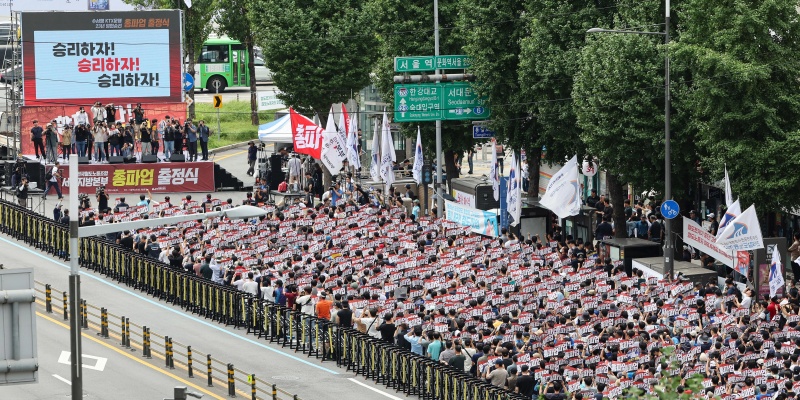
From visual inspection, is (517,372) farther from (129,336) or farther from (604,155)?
(604,155)

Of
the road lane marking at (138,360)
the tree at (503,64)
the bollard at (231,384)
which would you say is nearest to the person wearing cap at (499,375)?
the bollard at (231,384)

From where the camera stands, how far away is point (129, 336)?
3750 cm

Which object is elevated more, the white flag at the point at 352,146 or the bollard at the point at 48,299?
the white flag at the point at 352,146

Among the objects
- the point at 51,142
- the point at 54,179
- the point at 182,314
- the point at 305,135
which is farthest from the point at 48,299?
the point at 51,142

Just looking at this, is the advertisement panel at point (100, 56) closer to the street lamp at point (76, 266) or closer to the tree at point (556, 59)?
the tree at point (556, 59)

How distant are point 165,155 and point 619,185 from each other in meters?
21.0

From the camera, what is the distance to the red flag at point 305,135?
52188 mm

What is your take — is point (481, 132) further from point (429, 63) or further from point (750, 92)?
point (750, 92)

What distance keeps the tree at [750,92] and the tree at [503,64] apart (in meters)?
11.2

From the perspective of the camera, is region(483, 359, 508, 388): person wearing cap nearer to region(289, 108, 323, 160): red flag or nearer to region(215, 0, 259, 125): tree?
region(289, 108, 323, 160): red flag

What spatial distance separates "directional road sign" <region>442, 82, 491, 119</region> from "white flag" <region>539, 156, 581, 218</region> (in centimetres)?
895

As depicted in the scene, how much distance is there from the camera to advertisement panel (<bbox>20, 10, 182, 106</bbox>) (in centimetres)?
6012

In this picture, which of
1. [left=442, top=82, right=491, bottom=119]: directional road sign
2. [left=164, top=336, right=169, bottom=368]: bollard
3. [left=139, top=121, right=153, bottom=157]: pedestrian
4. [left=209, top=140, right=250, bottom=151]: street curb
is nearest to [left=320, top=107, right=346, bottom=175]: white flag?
[left=442, top=82, right=491, bottom=119]: directional road sign

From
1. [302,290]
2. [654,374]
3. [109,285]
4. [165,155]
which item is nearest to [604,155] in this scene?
[302,290]
